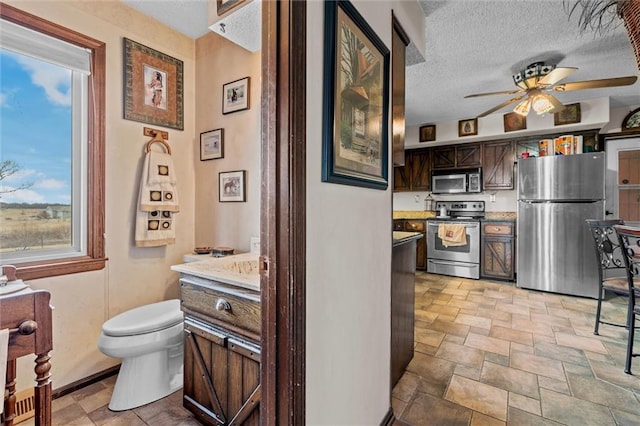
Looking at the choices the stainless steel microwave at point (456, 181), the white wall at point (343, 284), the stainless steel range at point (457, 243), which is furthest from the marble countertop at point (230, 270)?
the stainless steel microwave at point (456, 181)

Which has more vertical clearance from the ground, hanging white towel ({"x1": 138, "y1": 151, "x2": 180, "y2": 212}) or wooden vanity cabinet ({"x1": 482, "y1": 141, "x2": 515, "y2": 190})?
wooden vanity cabinet ({"x1": 482, "y1": 141, "x2": 515, "y2": 190})

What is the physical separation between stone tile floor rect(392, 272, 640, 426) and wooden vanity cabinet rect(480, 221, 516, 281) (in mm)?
984

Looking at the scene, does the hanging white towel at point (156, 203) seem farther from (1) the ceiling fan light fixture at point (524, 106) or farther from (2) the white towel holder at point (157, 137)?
(1) the ceiling fan light fixture at point (524, 106)

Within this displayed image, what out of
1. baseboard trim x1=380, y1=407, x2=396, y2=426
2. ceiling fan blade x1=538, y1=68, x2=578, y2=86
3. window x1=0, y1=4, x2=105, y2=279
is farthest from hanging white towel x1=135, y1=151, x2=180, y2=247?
ceiling fan blade x1=538, y1=68, x2=578, y2=86

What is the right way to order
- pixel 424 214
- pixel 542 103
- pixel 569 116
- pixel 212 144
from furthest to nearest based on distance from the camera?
pixel 424 214 < pixel 569 116 < pixel 542 103 < pixel 212 144

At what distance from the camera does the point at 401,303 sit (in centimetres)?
186

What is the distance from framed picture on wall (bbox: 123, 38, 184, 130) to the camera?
208 centimetres

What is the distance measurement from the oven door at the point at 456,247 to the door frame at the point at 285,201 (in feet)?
14.0

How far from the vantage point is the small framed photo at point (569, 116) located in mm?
3793

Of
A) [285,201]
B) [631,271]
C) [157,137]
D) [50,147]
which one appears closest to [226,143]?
[157,137]

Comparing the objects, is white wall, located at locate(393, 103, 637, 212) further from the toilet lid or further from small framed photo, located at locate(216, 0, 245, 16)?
the toilet lid

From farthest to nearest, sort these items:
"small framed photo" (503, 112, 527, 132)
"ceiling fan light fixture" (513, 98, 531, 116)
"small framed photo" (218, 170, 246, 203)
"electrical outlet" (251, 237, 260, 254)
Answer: "small framed photo" (503, 112, 527, 132) → "ceiling fan light fixture" (513, 98, 531, 116) → "small framed photo" (218, 170, 246, 203) → "electrical outlet" (251, 237, 260, 254)

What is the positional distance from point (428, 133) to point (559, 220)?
87.9 inches

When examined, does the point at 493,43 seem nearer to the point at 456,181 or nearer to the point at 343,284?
the point at 343,284
